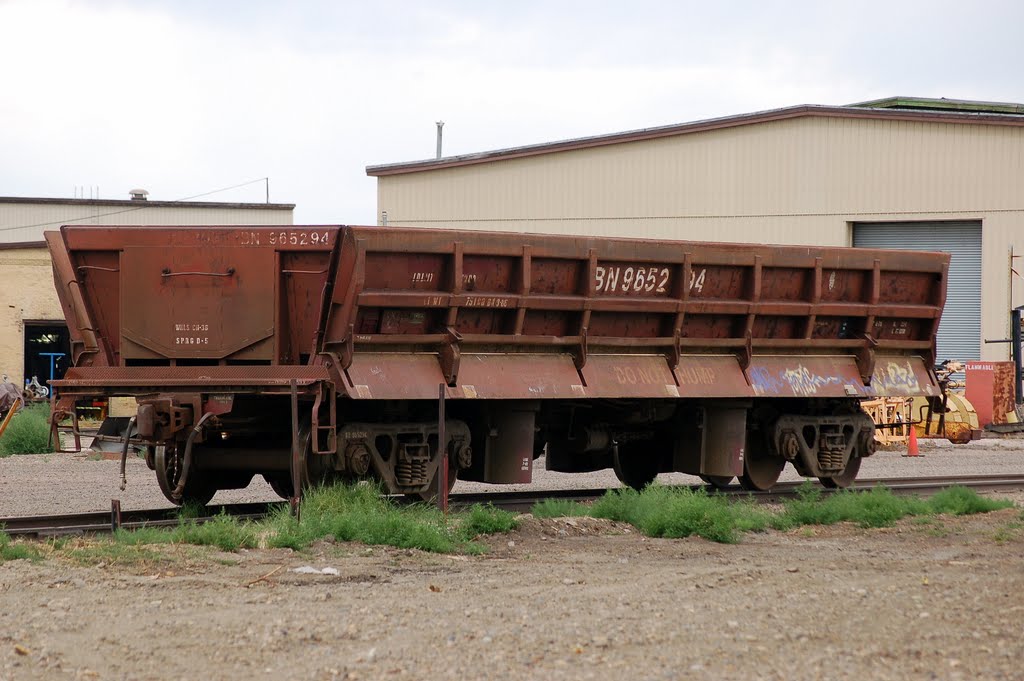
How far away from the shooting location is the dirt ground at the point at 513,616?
5727 mm

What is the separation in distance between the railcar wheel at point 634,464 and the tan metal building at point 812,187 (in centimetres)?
1715

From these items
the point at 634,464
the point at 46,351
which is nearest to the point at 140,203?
the point at 46,351

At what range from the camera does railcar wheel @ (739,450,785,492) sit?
1454 cm

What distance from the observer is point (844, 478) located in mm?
15062

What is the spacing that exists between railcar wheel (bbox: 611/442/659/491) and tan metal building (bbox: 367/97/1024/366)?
675 inches

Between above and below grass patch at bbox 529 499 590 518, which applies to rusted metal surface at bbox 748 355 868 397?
above

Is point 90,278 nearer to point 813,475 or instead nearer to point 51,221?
point 813,475

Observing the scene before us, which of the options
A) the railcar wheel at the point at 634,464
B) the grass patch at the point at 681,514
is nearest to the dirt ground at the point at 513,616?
the grass patch at the point at 681,514

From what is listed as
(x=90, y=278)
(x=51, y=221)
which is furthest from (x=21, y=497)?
(x=51, y=221)

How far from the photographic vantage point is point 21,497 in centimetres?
1430

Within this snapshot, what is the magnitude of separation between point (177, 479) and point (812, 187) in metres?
22.4

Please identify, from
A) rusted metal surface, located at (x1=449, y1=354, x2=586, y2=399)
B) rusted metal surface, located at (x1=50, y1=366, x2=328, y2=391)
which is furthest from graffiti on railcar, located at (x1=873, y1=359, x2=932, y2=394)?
rusted metal surface, located at (x1=50, y1=366, x2=328, y2=391)

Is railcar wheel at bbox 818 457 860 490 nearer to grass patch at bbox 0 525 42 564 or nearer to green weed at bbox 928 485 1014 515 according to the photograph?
green weed at bbox 928 485 1014 515

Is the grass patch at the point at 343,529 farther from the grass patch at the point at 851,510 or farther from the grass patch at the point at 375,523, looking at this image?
the grass patch at the point at 851,510
